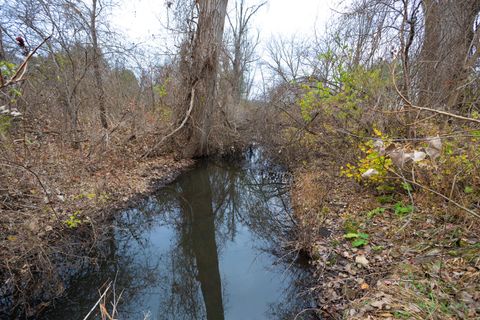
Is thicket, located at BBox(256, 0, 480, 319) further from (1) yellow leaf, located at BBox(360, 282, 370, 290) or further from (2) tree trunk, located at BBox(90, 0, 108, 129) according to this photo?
(2) tree trunk, located at BBox(90, 0, 108, 129)

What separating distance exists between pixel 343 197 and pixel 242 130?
645 centimetres

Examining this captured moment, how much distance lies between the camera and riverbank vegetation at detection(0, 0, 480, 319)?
2.80 metres

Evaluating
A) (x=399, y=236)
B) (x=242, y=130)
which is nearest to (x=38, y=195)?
(x=399, y=236)

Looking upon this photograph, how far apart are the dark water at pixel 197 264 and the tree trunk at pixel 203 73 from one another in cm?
317

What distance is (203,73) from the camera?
838cm

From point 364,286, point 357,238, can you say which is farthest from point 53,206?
point 357,238

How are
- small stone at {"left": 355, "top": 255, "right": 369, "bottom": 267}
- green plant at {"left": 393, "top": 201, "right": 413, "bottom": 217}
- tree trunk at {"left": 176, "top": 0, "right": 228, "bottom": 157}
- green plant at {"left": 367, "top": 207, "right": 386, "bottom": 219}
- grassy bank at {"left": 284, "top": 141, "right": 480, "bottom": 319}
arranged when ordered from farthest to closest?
1. tree trunk at {"left": 176, "top": 0, "right": 228, "bottom": 157}
2. green plant at {"left": 367, "top": 207, "right": 386, "bottom": 219}
3. green plant at {"left": 393, "top": 201, "right": 413, "bottom": 217}
4. small stone at {"left": 355, "top": 255, "right": 369, "bottom": 267}
5. grassy bank at {"left": 284, "top": 141, "right": 480, "bottom": 319}

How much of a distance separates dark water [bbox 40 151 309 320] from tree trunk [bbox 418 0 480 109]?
163 inches

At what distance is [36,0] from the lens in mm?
5641

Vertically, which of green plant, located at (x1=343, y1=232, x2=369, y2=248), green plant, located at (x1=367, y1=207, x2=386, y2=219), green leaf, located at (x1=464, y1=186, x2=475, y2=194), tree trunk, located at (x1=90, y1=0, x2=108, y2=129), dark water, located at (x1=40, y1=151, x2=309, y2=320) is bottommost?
dark water, located at (x1=40, y1=151, x2=309, y2=320)

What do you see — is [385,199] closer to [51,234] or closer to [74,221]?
[74,221]

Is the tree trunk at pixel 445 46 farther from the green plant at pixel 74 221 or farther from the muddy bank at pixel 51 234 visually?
the muddy bank at pixel 51 234

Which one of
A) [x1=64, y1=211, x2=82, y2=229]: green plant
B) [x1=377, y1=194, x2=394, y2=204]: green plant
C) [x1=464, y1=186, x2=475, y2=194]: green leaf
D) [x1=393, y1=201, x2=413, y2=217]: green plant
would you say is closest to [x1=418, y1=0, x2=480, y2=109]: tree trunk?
[x1=464, y1=186, x2=475, y2=194]: green leaf

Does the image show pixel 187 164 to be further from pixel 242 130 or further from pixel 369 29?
pixel 369 29
